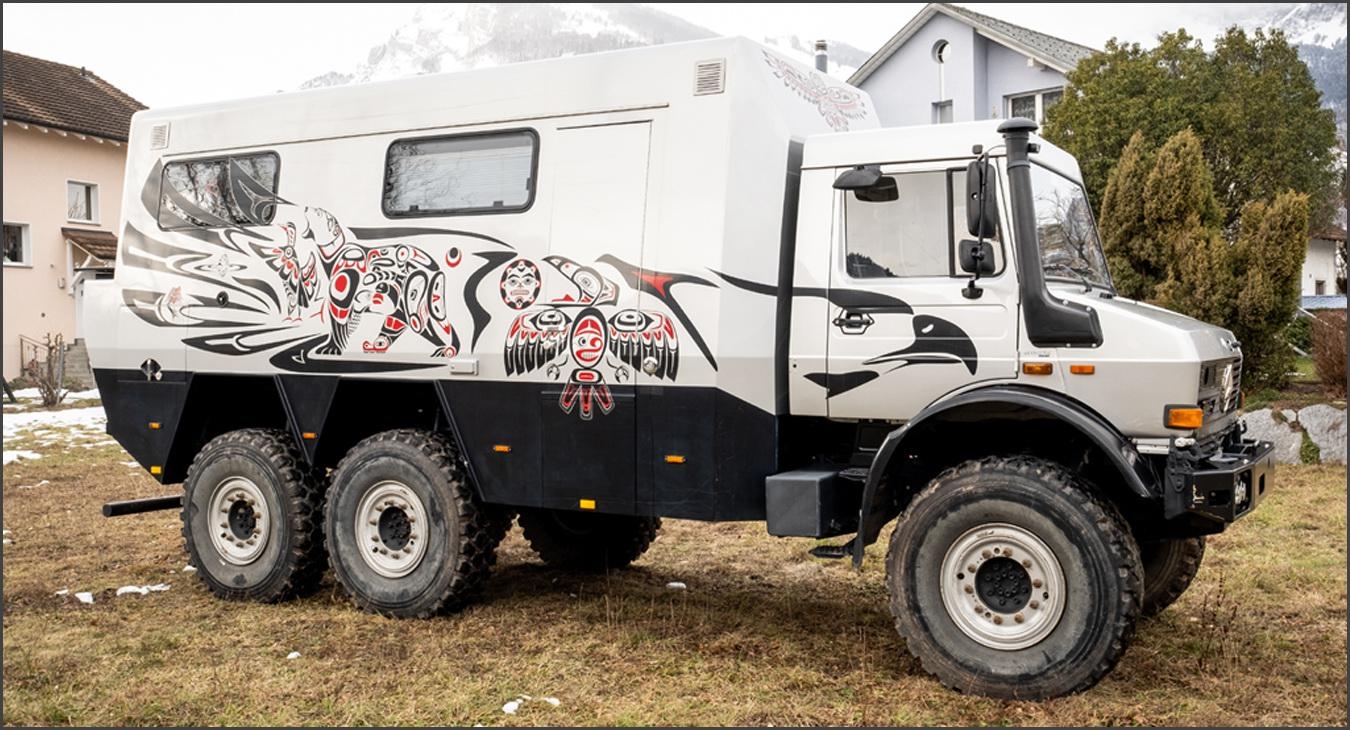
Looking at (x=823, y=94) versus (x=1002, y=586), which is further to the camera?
(x=823, y=94)

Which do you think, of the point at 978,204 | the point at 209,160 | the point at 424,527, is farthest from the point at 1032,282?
the point at 209,160

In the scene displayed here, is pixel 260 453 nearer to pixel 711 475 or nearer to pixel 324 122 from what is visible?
pixel 324 122

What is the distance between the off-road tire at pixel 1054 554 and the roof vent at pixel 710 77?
8.29 ft

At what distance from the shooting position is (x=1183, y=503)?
5.93 metres

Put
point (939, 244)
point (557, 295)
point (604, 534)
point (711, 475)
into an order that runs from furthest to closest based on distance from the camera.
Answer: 1. point (604, 534)
2. point (557, 295)
3. point (711, 475)
4. point (939, 244)

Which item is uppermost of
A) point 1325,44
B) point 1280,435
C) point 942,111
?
point 1325,44

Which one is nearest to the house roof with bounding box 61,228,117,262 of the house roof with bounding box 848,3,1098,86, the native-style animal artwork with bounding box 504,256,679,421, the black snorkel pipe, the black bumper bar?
the house roof with bounding box 848,3,1098,86

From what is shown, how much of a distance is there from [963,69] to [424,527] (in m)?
26.0

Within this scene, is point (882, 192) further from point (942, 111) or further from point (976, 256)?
point (942, 111)

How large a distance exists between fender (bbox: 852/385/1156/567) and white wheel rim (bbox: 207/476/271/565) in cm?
449

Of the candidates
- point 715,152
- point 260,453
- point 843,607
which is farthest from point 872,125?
point 260,453

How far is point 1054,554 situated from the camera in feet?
19.7

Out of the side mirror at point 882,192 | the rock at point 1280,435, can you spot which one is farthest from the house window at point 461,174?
the rock at point 1280,435

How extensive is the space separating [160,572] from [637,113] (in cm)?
553
